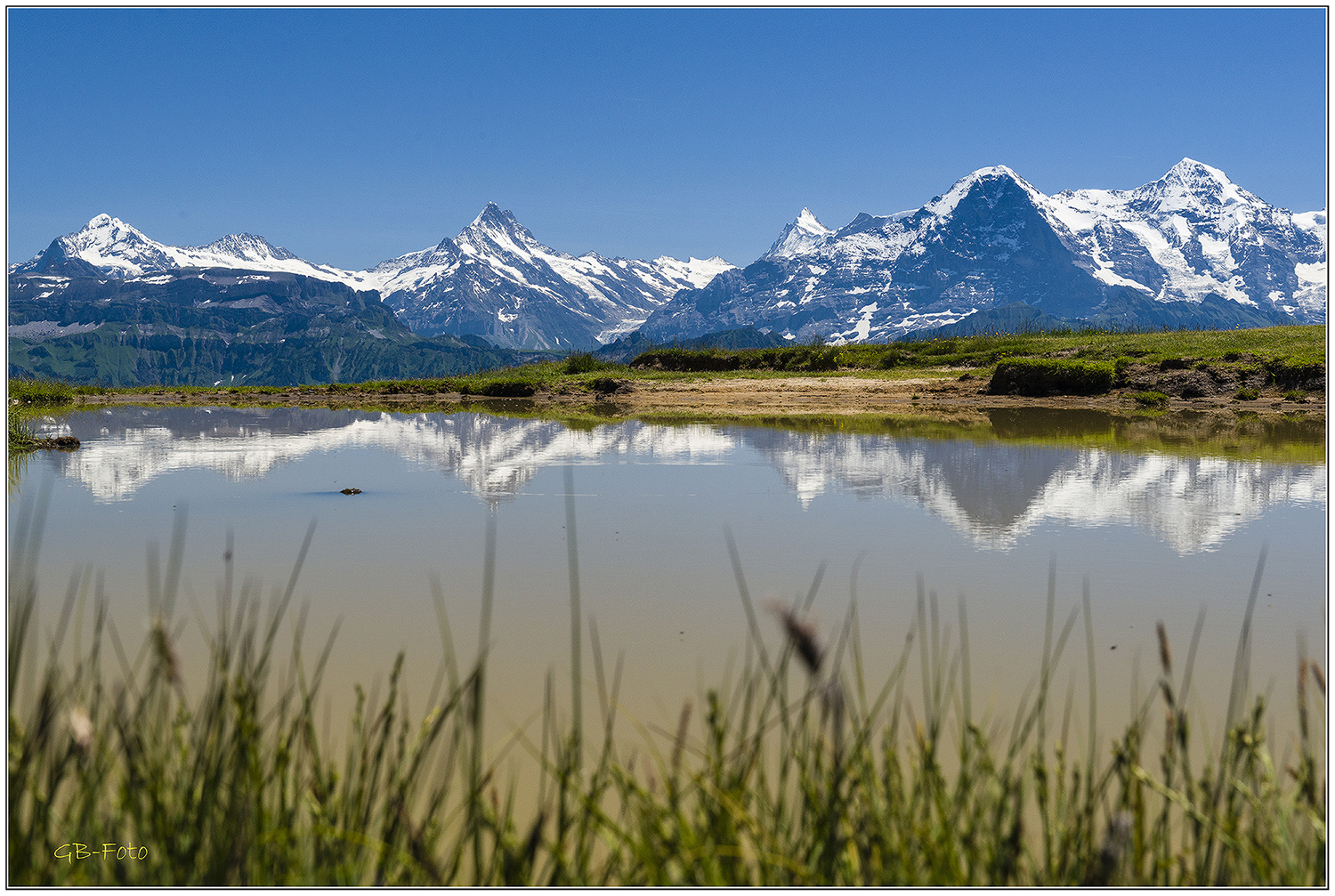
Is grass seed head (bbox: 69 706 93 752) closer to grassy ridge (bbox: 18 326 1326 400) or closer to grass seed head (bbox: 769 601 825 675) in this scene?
grass seed head (bbox: 769 601 825 675)

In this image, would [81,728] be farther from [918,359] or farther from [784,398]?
[918,359]

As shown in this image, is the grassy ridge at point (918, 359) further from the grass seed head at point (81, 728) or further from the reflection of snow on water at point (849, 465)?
the grass seed head at point (81, 728)

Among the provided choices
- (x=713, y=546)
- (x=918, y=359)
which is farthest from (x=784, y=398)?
(x=713, y=546)

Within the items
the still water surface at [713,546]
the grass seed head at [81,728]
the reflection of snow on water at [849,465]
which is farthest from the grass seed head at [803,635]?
the reflection of snow on water at [849,465]

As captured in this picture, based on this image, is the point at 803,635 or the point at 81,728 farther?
the point at 81,728

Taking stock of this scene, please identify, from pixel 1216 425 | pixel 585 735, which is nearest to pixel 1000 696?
pixel 585 735

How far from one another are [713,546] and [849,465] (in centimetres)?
638

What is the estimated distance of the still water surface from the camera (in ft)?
16.5

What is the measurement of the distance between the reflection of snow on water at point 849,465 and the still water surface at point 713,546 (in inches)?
3.2

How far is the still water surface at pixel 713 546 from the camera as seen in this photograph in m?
5.04

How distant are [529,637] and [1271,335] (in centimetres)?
4061

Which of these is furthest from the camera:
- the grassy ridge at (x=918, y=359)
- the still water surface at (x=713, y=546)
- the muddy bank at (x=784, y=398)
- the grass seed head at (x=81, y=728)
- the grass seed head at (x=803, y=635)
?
the grassy ridge at (x=918, y=359)

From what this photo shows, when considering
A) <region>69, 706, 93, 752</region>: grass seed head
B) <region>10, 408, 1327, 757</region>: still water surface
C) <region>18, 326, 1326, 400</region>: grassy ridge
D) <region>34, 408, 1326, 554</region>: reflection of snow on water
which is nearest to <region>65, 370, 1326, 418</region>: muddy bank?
<region>18, 326, 1326, 400</region>: grassy ridge

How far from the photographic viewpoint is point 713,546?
8.00 meters
